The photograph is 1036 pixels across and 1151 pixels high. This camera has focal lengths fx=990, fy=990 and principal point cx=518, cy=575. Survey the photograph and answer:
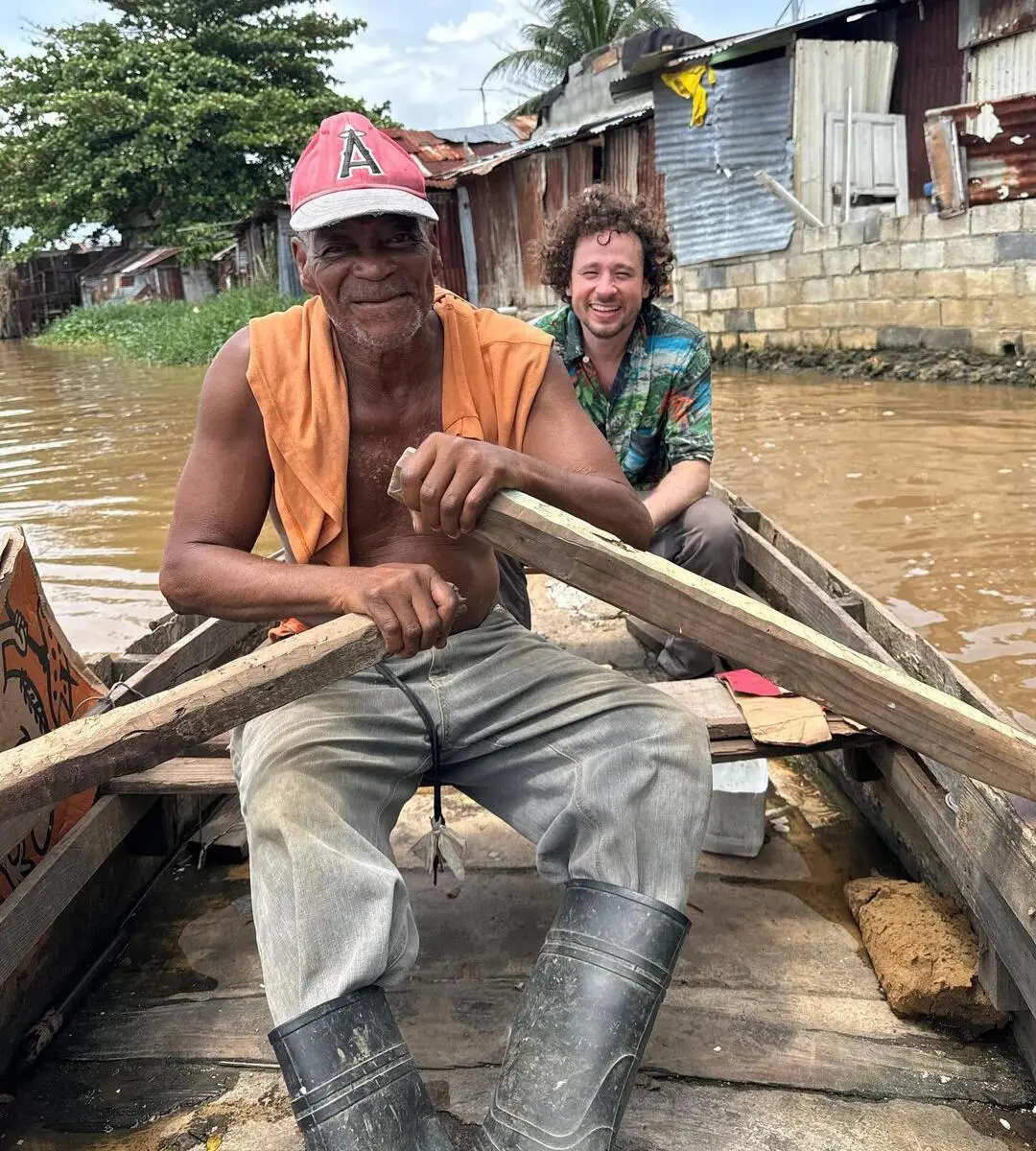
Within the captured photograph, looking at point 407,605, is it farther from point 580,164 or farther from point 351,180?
point 580,164

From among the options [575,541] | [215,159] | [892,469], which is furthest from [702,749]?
[215,159]

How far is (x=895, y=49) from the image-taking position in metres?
11.4

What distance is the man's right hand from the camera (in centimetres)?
153

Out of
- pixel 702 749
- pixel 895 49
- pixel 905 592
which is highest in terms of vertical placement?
pixel 895 49

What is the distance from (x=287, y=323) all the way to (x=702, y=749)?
115cm

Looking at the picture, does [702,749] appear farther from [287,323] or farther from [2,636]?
[2,636]

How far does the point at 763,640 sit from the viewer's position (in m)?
1.53

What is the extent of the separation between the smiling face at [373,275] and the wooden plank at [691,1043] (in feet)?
4.31

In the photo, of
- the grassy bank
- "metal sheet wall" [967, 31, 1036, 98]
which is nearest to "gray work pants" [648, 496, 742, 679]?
"metal sheet wall" [967, 31, 1036, 98]

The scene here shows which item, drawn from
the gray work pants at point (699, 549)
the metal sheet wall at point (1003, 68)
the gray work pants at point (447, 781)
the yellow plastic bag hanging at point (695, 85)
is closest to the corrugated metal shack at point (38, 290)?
the yellow plastic bag hanging at point (695, 85)

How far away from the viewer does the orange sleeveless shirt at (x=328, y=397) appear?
74.4 inches

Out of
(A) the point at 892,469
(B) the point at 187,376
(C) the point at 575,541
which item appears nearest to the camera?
(C) the point at 575,541

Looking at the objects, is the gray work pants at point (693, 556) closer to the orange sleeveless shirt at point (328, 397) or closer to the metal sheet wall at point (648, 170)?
the orange sleeveless shirt at point (328, 397)

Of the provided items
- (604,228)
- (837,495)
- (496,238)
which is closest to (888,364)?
(837,495)
